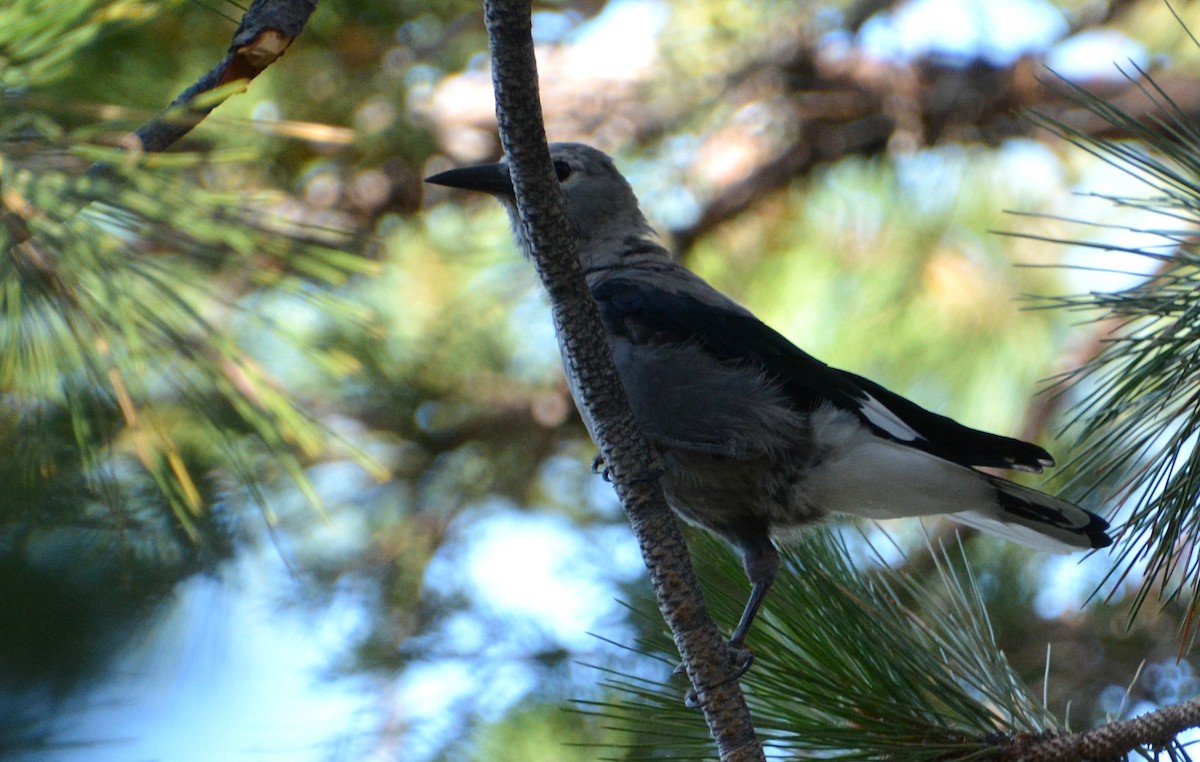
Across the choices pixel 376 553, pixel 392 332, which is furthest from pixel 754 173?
pixel 376 553

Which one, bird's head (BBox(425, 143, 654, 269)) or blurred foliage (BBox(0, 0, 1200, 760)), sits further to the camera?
blurred foliage (BBox(0, 0, 1200, 760))

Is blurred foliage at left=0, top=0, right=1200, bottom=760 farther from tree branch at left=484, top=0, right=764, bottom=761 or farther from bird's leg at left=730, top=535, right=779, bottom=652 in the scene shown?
tree branch at left=484, top=0, right=764, bottom=761

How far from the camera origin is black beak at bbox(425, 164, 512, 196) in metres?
2.24

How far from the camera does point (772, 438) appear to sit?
2016 mm

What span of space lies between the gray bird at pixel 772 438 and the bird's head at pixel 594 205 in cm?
29

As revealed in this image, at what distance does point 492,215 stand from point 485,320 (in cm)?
43

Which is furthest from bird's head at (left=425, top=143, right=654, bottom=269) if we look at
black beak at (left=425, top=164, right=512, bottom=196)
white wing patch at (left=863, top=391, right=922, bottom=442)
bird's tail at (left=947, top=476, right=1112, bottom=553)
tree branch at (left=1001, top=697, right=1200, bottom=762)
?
tree branch at (left=1001, top=697, right=1200, bottom=762)

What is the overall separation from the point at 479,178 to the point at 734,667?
3.95 feet

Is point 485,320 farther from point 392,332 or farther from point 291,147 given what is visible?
point 291,147

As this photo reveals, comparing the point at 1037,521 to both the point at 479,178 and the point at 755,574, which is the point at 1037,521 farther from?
the point at 479,178

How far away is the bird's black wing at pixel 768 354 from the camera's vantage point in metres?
2.03

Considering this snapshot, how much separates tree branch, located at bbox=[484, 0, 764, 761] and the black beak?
0.92 m

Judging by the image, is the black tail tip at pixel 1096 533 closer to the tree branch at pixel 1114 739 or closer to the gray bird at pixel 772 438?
the gray bird at pixel 772 438

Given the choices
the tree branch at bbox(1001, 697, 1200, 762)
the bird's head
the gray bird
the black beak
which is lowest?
the tree branch at bbox(1001, 697, 1200, 762)
